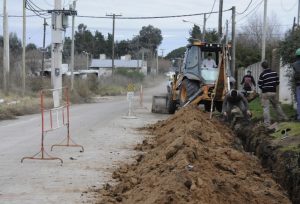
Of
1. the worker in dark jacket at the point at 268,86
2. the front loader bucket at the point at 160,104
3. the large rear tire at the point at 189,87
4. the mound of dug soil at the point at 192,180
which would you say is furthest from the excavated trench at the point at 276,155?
the front loader bucket at the point at 160,104

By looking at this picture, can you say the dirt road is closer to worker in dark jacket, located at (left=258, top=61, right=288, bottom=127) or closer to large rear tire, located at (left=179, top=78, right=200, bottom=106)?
large rear tire, located at (left=179, top=78, right=200, bottom=106)

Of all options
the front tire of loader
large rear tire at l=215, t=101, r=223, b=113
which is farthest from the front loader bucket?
large rear tire at l=215, t=101, r=223, b=113

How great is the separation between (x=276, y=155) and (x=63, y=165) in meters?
4.25

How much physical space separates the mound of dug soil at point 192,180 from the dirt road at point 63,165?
1.97 ft

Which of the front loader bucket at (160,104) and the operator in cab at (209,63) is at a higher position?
the operator in cab at (209,63)

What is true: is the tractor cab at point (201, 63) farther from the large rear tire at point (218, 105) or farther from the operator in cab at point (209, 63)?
the large rear tire at point (218, 105)

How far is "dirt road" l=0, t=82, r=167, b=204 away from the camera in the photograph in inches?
346

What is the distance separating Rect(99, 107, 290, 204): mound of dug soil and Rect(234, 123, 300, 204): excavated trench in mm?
372

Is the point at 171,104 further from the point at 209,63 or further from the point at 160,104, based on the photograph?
the point at 209,63

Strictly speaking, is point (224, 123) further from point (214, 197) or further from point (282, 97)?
point (214, 197)

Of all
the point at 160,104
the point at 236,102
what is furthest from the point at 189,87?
the point at 160,104

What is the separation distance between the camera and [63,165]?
1135cm

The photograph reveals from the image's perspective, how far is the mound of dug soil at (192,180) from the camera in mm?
6766

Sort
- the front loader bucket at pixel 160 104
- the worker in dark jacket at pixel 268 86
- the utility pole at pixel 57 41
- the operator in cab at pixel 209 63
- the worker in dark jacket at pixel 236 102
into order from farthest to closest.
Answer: the utility pole at pixel 57 41 → the front loader bucket at pixel 160 104 → the operator in cab at pixel 209 63 → the worker in dark jacket at pixel 236 102 → the worker in dark jacket at pixel 268 86
